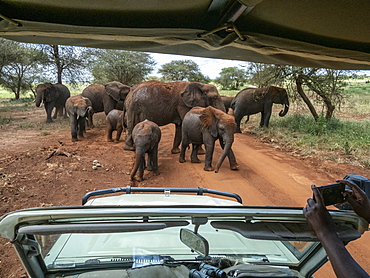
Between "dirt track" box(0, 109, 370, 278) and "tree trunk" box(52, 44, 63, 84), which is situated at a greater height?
"tree trunk" box(52, 44, 63, 84)

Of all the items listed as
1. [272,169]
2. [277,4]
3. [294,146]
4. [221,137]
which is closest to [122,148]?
[221,137]

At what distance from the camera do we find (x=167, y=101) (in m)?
9.58

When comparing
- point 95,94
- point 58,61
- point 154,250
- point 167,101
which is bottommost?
point 95,94

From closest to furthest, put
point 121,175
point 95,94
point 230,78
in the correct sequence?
point 121,175
point 95,94
point 230,78

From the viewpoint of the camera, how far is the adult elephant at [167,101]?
30.5 ft

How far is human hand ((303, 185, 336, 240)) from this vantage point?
51.1 inches

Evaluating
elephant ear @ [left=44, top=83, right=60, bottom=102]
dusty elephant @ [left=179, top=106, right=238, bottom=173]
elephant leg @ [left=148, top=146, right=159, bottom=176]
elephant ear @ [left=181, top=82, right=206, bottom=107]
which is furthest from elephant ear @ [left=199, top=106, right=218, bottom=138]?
elephant ear @ [left=44, top=83, right=60, bottom=102]

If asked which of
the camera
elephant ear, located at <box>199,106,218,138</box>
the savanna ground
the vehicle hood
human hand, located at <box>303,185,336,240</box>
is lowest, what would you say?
the savanna ground

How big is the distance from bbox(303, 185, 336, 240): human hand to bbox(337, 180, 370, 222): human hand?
0.67 feet

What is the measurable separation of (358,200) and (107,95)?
1438 centimetres

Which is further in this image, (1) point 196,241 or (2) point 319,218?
(1) point 196,241

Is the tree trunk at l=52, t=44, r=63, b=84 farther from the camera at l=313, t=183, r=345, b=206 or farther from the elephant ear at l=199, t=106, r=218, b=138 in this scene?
the camera at l=313, t=183, r=345, b=206

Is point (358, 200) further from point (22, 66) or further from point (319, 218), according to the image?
point (22, 66)

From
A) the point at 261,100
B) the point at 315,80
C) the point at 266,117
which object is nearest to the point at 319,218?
the point at 315,80
